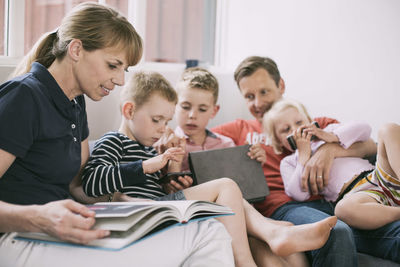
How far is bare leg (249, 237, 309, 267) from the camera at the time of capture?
1509 millimetres

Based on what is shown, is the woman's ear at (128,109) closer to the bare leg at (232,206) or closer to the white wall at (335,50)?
the bare leg at (232,206)

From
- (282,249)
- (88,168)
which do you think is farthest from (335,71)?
(88,168)

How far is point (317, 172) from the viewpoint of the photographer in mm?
1885

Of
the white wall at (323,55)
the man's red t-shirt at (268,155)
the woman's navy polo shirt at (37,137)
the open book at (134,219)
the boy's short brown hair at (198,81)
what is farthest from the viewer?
the white wall at (323,55)

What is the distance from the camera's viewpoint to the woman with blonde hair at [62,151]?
104 centimetres

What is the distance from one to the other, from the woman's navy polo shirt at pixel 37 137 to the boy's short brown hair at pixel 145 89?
45 cm

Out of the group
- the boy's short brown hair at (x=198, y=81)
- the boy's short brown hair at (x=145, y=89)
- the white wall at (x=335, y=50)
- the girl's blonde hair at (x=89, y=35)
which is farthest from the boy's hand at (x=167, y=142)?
the white wall at (x=335, y=50)

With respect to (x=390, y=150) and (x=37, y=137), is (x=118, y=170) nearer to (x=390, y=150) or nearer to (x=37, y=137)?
(x=37, y=137)

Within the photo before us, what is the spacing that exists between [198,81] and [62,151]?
953mm

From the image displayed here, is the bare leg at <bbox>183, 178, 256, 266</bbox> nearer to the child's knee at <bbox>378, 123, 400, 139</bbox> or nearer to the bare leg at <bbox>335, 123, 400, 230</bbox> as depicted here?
the bare leg at <bbox>335, 123, 400, 230</bbox>

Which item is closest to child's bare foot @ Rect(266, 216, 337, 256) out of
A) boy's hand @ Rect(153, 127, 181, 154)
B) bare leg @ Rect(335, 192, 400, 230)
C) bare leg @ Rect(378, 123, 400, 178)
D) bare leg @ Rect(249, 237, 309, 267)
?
bare leg @ Rect(249, 237, 309, 267)

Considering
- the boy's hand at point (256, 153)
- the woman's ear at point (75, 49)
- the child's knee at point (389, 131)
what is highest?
the woman's ear at point (75, 49)

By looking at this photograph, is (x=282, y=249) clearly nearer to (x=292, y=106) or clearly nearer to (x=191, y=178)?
(x=191, y=178)

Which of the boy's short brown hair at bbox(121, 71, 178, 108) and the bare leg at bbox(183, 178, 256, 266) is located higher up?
the boy's short brown hair at bbox(121, 71, 178, 108)
